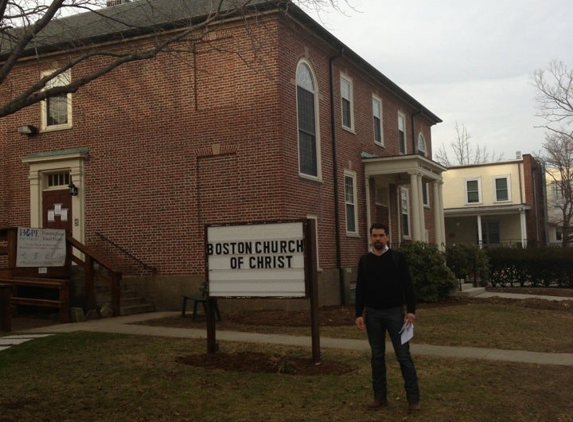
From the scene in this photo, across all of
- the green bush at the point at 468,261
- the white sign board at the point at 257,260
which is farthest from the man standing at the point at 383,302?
the green bush at the point at 468,261

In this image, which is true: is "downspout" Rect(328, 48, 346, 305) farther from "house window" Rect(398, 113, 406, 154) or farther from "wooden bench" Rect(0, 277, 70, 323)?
"wooden bench" Rect(0, 277, 70, 323)

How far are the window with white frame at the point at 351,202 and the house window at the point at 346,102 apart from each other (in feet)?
5.25

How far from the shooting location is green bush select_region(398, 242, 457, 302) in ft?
56.1

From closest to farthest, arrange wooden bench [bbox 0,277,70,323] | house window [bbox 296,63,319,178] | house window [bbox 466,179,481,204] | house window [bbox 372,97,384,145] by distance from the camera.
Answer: wooden bench [bbox 0,277,70,323] → house window [bbox 296,63,319,178] → house window [bbox 372,97,384,145] → house window [bbox 466,179,481,204]

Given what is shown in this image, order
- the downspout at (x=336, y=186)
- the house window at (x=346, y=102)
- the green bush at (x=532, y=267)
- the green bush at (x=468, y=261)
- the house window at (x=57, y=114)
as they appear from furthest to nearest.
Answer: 1. the green bush at (x=532, y=267)
2. the green bush at (x=468, y=261)
3. the house window at (x=346, y=102)
4. the downspout at (x=336, y=186)
5. the house window at (x=57, y=114)

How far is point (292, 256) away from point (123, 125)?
9.94 meters

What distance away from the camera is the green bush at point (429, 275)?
56.1 ft

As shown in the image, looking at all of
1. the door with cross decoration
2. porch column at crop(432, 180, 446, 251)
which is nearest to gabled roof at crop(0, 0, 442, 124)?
the door with cross decoration

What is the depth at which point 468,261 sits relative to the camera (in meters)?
21.8

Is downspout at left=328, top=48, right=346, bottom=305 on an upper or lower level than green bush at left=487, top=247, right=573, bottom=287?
upper

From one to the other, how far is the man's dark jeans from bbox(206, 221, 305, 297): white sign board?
2.12 m

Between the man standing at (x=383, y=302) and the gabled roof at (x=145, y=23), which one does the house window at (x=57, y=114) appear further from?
the man standing at (x=383, y=302)

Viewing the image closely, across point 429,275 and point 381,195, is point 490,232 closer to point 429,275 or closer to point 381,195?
point 381,195

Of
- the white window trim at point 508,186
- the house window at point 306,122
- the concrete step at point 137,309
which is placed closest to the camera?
the concrete step at point 137,309
